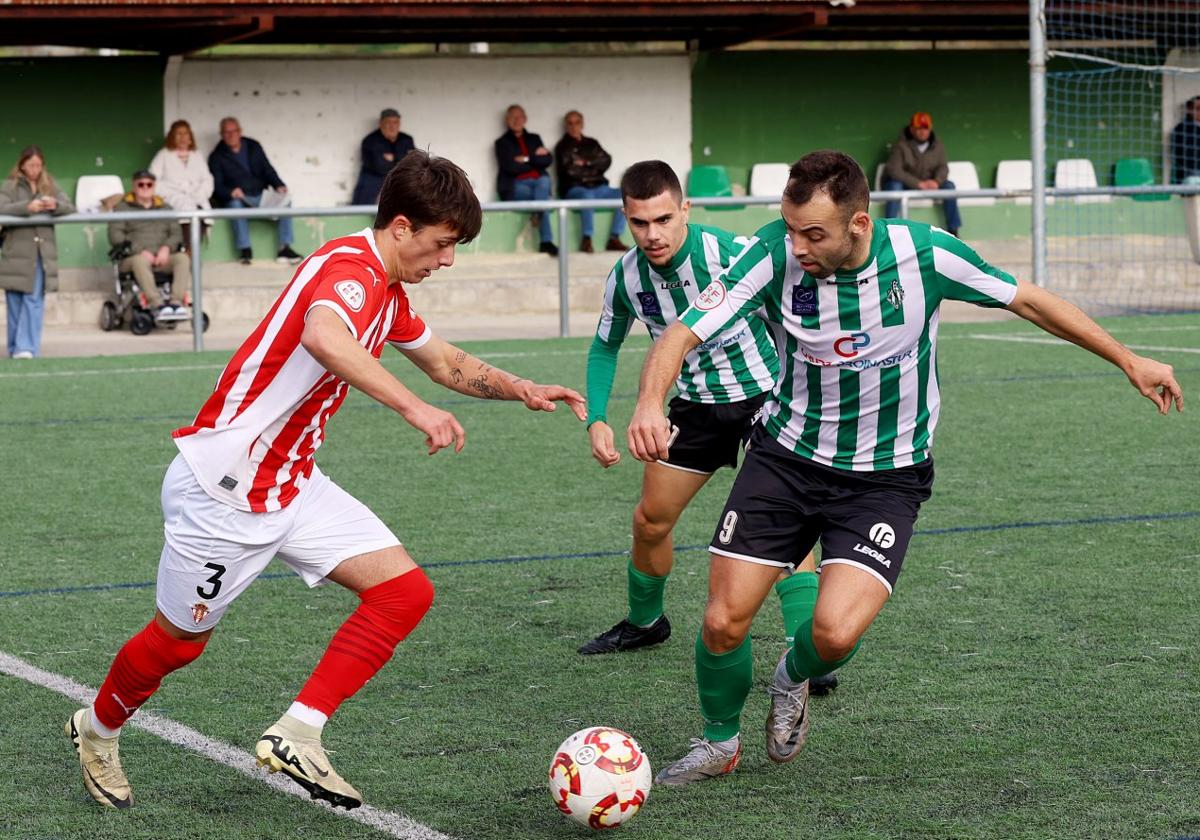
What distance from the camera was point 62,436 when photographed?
10273 mm

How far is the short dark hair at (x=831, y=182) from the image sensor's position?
13.8 ft

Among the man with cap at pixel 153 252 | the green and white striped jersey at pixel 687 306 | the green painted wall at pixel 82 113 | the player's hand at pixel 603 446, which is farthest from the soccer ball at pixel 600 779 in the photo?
the green painted wall at pixel 82 113

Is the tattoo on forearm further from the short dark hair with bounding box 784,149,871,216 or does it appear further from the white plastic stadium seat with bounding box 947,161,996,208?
the white plastic stadium seat with bounding box 947,161,996,208

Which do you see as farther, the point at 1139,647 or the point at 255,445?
the point at 1139,647

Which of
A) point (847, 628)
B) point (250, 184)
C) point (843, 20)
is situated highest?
point (843, 20)

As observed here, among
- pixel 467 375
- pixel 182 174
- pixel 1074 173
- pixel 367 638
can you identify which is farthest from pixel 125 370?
pixel 1074 173

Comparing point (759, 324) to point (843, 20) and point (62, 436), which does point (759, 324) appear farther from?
point (843, 20)

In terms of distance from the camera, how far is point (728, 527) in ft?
14.7

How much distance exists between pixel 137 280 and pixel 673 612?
10186 millimetres

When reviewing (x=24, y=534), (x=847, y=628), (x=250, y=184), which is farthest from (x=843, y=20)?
(x=847, y=628)

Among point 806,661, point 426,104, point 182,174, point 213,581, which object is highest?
point 426,104

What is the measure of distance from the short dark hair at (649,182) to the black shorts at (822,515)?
114cm

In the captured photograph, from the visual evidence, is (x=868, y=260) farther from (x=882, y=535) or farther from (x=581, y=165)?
(x=581, y=165)

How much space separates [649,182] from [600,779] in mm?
2080
